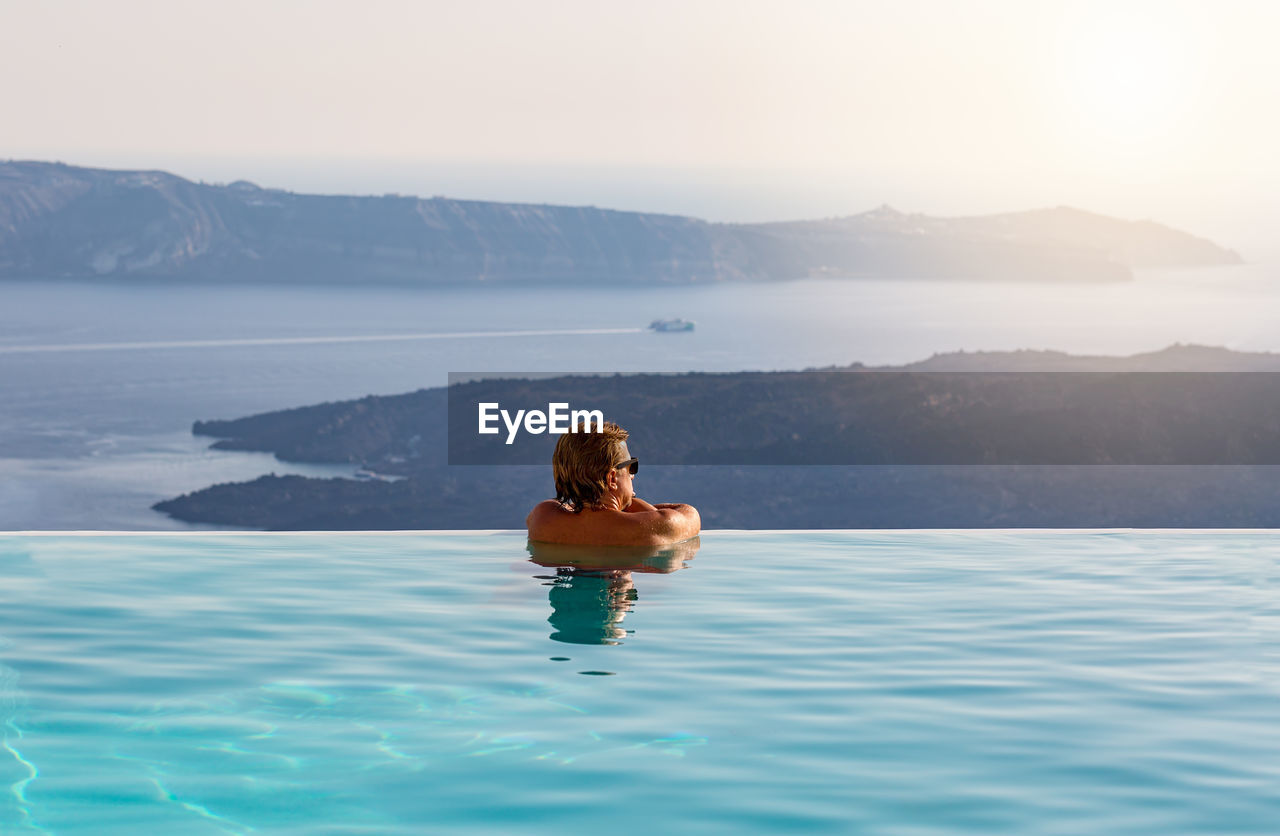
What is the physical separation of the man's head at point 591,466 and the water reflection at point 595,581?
1.01ft

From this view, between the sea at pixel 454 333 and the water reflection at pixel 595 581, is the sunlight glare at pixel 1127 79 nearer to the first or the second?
the sea at pixel 454 333

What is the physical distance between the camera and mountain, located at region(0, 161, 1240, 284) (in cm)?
9344

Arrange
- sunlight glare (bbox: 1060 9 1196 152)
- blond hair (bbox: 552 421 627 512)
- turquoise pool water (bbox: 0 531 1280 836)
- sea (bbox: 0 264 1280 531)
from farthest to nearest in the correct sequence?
sea (bbox: 0 264 1280 531)
sunlight glare (bbox: 1060 9 1196 152)
blond hair (bbox: 552 421 627 512)
turquoise pool water (bbox: 0 531 1280 836)

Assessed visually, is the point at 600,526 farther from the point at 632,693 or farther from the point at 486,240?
the point at 486,240

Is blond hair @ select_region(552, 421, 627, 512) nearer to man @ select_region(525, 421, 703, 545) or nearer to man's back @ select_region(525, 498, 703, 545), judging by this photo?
man @ select_region(525, 421, 703, 545)

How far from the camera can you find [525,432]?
6981 centimetres

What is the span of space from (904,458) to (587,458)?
49474 mm

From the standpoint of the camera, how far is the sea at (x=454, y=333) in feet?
283

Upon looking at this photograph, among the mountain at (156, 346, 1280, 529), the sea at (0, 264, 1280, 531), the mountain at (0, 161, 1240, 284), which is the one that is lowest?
the mountain at (156, 346, 1280, 529)
